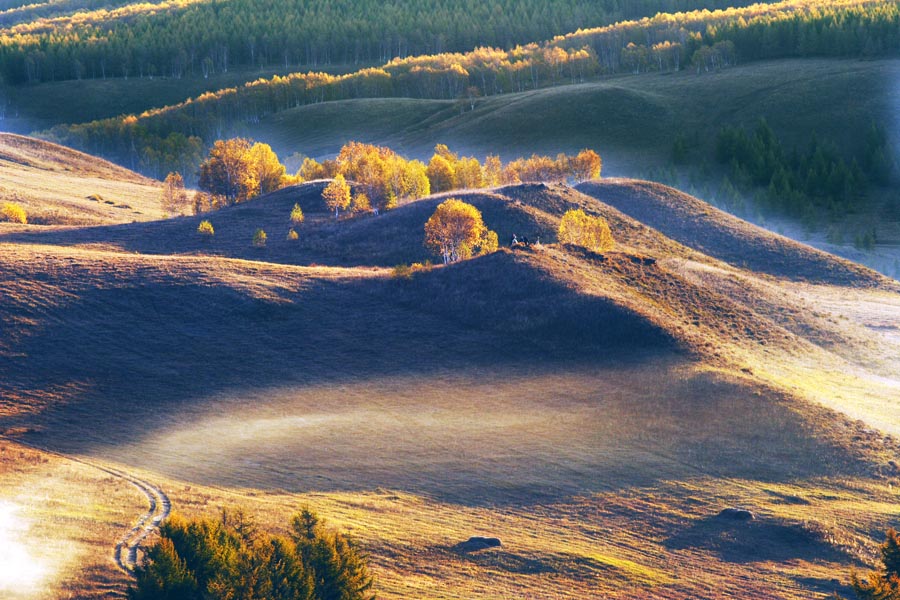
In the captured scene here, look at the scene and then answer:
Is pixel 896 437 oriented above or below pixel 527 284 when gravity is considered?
below

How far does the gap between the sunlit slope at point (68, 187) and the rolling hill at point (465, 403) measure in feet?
57.9

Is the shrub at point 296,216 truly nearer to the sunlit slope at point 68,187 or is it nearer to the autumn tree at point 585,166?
the sunlit slope at point 68,187

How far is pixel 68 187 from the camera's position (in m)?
147

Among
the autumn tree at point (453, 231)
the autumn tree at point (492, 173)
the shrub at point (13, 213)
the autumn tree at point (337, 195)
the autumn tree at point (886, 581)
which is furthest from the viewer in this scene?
the autumn tree at point (492, 173)

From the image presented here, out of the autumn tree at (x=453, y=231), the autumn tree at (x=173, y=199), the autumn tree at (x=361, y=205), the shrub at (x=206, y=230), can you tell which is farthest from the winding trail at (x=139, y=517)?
the autumn tree at (x=173, y=199)

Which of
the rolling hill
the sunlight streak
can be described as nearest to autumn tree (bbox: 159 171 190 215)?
the rolling hill

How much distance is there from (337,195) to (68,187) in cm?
4976

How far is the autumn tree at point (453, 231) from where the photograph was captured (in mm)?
98750

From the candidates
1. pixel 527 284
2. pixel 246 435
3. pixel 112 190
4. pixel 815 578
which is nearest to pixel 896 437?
pixel 815 578

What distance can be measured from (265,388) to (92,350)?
14.0 meters

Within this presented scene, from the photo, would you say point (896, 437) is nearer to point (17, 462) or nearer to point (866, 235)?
point (17, 462)

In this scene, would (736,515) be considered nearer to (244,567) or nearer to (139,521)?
(244,567)

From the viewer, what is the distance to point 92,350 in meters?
74.6

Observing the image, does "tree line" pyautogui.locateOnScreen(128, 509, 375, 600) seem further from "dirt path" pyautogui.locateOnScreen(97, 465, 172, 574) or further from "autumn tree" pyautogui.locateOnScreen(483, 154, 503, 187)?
"autumn tree" pyautogui.locateOnScreen(483, 154, 503, 187)
